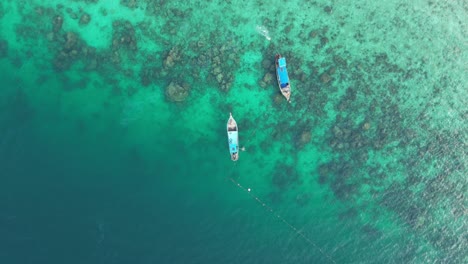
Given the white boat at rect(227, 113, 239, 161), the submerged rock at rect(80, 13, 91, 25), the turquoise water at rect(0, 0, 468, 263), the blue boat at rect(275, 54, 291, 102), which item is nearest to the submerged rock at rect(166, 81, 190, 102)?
the turquoise water at rect(0, 0, 468, 263)

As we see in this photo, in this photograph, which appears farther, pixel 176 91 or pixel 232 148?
pixel 232 148

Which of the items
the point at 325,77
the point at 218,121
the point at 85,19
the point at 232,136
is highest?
the point at 325,77

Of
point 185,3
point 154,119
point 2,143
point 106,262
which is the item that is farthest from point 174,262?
point 185,3

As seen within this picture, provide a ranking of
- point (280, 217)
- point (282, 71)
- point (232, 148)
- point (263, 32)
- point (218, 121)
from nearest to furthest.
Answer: point (282, 71) → point (232, 148) → point (263, 32) → point (218, 121) → point (280, 217)

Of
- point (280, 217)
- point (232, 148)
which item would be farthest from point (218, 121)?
point (280, 217)

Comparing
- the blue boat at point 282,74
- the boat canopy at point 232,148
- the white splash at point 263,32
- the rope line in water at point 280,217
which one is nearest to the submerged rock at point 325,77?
the blue boat at point 282,74

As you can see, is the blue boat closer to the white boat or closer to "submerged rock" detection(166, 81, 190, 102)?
the white boat

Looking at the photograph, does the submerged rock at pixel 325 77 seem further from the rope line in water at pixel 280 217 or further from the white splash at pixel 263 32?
the rope line in water at pixel 280 217

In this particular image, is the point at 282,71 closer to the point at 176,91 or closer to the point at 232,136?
the point at 232,136

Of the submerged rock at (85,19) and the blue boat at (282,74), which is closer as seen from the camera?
the blue boat at (282,74)
